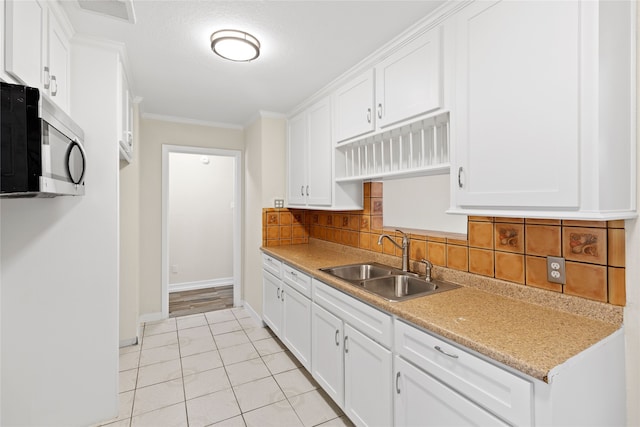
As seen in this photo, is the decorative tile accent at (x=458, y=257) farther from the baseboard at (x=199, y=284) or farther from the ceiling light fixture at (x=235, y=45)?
the baseboard at (x=199, y=284)

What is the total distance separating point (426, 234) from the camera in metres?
2.10

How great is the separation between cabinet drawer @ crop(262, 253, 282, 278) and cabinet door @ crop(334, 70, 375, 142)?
1256 millimetres

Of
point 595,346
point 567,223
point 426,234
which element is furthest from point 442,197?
point 595,346

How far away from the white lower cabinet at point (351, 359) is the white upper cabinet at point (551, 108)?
0.83 m

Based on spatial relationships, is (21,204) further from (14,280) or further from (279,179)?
(279,179)

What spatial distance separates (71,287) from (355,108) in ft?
6.97

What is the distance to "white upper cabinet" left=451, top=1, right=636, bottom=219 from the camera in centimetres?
102

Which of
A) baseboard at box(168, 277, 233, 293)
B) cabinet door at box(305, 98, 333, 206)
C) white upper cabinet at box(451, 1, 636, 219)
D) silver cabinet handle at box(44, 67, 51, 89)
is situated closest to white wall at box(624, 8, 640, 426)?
white upper cabinet at box(451, 1, 636, 219)

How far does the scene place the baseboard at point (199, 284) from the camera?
15.1ft

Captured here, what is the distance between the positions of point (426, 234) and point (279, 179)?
→ 1.81 meters

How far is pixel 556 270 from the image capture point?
1391 mm

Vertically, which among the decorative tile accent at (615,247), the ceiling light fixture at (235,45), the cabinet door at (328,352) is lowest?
the cabinet door at (328,352)

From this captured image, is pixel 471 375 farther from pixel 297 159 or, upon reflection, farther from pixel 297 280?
pixel 297 159

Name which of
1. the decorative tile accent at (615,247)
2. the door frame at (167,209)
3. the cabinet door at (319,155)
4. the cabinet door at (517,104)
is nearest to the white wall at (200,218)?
the door frame at (167,209)
